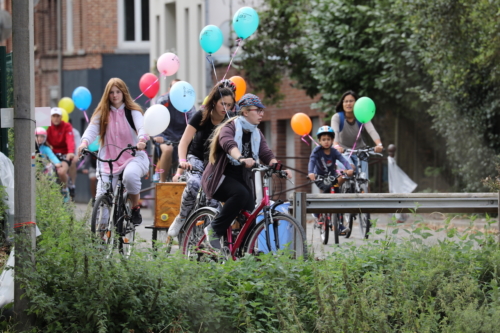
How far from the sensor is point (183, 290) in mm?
5891

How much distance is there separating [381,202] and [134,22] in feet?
99.8

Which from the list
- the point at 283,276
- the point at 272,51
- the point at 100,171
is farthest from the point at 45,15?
the point at 283,276

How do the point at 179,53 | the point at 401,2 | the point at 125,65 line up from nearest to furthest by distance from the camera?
the point at 401,2, the point at 179,53, the point at 125,65

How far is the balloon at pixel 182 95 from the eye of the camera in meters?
11.4

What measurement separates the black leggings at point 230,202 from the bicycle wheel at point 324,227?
183 inches

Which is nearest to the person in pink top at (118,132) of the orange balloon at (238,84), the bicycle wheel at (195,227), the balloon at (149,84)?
the bicycle wheel at (195,227)

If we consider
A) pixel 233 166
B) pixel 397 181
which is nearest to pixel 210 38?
pixel 233 166

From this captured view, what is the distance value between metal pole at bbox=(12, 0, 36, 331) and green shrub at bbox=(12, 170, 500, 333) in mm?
168

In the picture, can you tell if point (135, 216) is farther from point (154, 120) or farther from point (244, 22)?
point (244, 22)

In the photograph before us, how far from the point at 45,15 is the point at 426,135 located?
24.0 meters

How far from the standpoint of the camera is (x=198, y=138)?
9.66 m

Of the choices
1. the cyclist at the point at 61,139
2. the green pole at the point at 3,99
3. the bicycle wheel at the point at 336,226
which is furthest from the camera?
the cyclist at the point at 61,139

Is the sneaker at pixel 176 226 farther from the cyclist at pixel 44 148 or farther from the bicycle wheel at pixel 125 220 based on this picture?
the cyclist at pixel 44 148

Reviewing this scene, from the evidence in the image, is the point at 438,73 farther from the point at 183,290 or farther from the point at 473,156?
the point at 183,290
